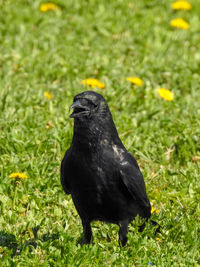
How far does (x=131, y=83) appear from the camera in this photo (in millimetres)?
7379

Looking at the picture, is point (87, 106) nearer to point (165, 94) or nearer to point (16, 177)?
point (16, 177)

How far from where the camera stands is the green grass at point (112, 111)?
4.46 meters

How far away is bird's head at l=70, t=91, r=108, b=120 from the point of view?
4184 mm

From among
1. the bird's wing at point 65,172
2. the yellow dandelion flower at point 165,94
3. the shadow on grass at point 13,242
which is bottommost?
the shadow on grass at point 13,242

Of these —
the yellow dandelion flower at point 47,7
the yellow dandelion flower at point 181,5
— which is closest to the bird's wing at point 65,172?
the yellow dandelion flower at point 47,7

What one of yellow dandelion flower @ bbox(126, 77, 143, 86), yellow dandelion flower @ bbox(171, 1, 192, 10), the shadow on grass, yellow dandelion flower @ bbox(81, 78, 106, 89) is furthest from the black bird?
yellow dandelion flower @ bbox(171, 1, 192, 10)

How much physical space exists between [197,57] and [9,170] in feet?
13.0

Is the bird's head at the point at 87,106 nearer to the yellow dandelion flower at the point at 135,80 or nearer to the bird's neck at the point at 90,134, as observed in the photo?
the bird's neck at the point at 90,134

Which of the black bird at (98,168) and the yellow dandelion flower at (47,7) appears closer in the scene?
the black bird at (98,168)

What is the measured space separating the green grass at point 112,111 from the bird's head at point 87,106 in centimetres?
94

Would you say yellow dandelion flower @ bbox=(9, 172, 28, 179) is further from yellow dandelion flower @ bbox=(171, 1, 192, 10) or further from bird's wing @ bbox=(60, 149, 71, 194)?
yellow dandelion flower @ bbox=(171, 1, 192, 10)

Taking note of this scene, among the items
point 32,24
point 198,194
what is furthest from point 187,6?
point 198,194

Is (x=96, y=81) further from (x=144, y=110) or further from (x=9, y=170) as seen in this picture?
(x=9, y=170)

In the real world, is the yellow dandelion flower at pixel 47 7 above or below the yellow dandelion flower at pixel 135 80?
above
